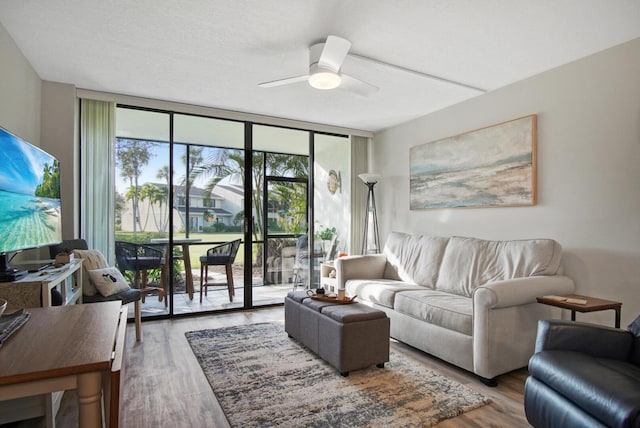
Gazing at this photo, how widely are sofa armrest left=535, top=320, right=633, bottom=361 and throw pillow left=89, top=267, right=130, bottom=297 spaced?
324 cm

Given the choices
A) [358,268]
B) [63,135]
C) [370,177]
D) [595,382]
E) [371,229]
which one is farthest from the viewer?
[371,229]

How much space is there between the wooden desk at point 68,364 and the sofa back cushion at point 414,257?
3.12m

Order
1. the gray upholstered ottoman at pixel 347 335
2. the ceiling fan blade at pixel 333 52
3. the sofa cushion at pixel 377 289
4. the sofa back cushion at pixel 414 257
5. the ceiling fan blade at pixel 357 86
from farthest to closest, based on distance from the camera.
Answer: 1. the sofa back cushion at pixel 414 257
2. the sofa cushion at pixel 377 289
3. the ceiling fan blade at pixel 357 86
4. the gray upholstered ottoman at pixel 347 335
5. the ceiling fan blade at pixel 333 52

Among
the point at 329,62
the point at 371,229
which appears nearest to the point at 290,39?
the point at 329,62

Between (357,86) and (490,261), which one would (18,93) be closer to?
(357,86)

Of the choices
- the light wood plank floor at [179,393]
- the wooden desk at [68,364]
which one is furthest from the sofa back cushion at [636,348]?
the wooden desk at [68,364]

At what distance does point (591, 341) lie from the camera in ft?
6.20

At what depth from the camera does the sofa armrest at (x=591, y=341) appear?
188cm

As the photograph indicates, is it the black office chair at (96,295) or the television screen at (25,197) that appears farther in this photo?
the black office chair at (96,295)

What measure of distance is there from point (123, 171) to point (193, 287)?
1616mm

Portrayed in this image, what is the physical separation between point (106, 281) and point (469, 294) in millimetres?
3258

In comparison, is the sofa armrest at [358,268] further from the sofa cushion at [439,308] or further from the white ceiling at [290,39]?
the white ceiling at [290,39]

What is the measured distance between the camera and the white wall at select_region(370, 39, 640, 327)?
2652 millimetres

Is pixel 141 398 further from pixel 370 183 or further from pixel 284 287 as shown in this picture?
pixel 370 183
